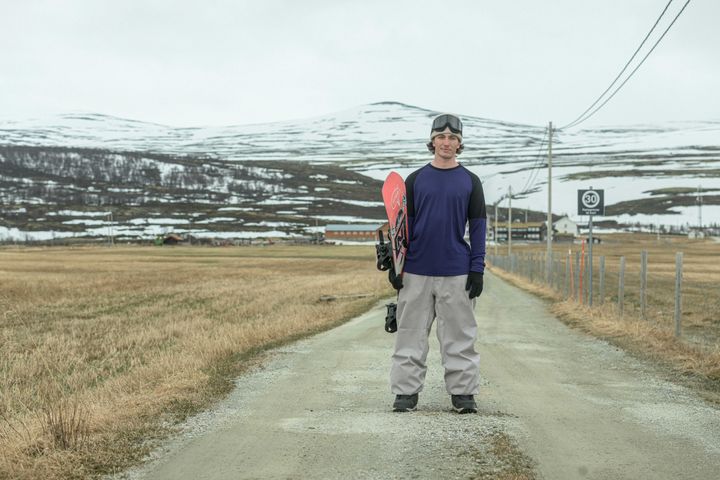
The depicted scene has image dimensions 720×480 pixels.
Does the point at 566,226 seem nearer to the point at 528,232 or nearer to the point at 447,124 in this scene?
the point at 528,232

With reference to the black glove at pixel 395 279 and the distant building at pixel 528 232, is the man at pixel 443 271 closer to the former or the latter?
the black glove at pixel 395 279

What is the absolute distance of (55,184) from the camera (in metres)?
198

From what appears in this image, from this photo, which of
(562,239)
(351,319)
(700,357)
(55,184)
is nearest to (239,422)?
(700,357)

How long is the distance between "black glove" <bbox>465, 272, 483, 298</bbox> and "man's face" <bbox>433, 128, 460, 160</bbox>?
3.28ft

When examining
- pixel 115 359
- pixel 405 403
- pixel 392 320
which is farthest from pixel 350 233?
pixel 405 403

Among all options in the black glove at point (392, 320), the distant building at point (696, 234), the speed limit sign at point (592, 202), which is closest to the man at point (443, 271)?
the black glove at point (392, 320)

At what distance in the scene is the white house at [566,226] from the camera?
536 ft

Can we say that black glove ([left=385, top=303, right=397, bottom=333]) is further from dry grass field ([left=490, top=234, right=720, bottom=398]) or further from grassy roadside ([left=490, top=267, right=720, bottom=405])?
dry grass field ([left=490, top=234, right=720, bottom=398])

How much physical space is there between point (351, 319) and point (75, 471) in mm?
11967

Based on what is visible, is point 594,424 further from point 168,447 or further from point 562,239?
point 562,239

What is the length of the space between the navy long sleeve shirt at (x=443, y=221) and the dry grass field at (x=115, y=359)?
2317 millimetres

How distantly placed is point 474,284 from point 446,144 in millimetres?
1191

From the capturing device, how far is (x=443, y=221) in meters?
6.15

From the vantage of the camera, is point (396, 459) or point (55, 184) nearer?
point (396, 459)
